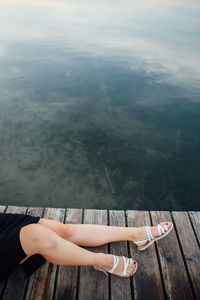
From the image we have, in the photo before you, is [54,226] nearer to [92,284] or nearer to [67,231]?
[67,231]

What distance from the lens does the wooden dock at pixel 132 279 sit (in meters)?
1.42

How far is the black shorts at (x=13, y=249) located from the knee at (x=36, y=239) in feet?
0.10

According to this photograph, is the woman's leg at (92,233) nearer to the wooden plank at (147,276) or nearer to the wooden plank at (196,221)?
the wooden plank at (147,276)

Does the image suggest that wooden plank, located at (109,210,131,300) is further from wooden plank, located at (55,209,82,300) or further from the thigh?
the thigh

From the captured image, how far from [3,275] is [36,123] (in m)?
3.46

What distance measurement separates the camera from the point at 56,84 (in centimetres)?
616

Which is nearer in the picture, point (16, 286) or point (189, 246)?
point (16, 286)

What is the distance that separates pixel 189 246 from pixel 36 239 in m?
1.22

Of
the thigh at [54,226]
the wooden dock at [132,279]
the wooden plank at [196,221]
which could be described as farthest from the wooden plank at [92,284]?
the wooden plank at [196,221]

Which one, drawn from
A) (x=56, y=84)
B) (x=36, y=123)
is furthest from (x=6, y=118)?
(x=56, y=84)

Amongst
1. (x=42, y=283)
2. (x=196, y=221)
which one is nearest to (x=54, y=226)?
(x=42, y=283)

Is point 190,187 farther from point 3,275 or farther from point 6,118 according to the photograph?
point 6,118

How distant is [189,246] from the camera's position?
5.76ft

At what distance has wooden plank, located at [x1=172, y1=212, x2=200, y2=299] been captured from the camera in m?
1.54
